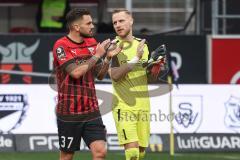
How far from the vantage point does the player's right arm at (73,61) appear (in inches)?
403

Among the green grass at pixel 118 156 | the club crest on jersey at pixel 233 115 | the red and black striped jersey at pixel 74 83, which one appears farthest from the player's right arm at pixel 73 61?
the club crest on jersey at pixel 233 115

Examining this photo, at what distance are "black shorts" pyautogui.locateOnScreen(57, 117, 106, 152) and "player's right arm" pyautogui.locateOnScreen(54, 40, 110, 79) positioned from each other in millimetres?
584

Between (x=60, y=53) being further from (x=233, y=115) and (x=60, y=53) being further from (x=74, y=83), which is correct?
(x=233, y=115)

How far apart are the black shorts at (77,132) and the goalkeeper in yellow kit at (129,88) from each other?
655 mm

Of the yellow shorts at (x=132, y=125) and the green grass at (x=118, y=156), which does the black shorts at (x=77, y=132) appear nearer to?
the yellow shorts at (x=132, y=125)

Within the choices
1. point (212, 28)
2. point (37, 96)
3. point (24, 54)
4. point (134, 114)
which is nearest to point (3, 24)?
point (24, 54)

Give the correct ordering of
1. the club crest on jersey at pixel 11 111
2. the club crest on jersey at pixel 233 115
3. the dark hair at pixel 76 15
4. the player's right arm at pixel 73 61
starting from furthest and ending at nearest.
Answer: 1. the club crest on jersey at pixel 233 115
2. the club crest on jersey at pixel 11 111
3. the dark hair at pixel 76 15
4. the player's right arm at pixel 73 61

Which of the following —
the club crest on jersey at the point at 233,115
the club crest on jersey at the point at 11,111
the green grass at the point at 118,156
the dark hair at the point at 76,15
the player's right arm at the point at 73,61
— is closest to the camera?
the player's right arm at the point at 73,61

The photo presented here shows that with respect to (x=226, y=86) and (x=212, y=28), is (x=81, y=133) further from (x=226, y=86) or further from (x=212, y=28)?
(x=212, y=28)

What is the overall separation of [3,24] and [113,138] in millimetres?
7398

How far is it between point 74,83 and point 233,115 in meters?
6.01

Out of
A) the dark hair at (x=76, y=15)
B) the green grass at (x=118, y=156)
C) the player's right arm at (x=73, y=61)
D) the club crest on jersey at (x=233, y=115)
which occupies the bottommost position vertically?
the green grass at (x=118, y=156)

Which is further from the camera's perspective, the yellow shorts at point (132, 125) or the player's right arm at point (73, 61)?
the yellow shorts at point (132, 125)

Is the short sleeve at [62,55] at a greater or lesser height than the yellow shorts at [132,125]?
greater
